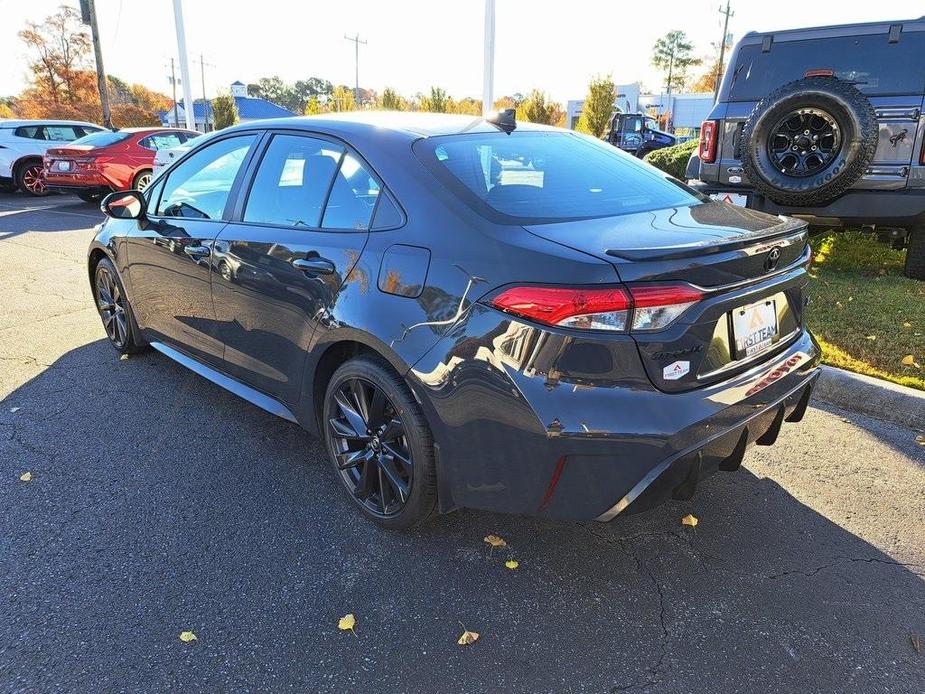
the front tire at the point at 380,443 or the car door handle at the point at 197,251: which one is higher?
the car door handle at the point at 197,251

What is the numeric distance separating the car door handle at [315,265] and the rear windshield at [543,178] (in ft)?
1.82

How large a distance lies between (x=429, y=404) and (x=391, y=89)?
3752 cm

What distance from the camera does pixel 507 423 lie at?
2127 millimetres

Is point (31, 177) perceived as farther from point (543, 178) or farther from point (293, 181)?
point (543, 178)

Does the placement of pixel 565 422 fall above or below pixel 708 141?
below

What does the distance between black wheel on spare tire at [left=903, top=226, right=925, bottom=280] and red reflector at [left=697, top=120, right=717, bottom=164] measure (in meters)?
1.77

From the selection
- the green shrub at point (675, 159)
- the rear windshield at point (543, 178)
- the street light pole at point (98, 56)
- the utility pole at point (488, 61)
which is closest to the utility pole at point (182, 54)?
the street light pole at point (98, 56)

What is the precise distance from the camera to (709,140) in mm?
6129

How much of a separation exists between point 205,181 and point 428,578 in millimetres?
2446

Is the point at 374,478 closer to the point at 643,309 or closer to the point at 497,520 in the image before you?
the point at 497,520

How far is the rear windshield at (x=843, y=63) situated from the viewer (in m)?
5.34

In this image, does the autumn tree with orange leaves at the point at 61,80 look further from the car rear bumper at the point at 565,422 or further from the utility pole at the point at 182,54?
the car rear bumper at the point at 565,422

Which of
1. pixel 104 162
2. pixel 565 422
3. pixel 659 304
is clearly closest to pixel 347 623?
pixel 565 422

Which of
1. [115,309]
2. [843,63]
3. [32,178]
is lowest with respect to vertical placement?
[115,309]
